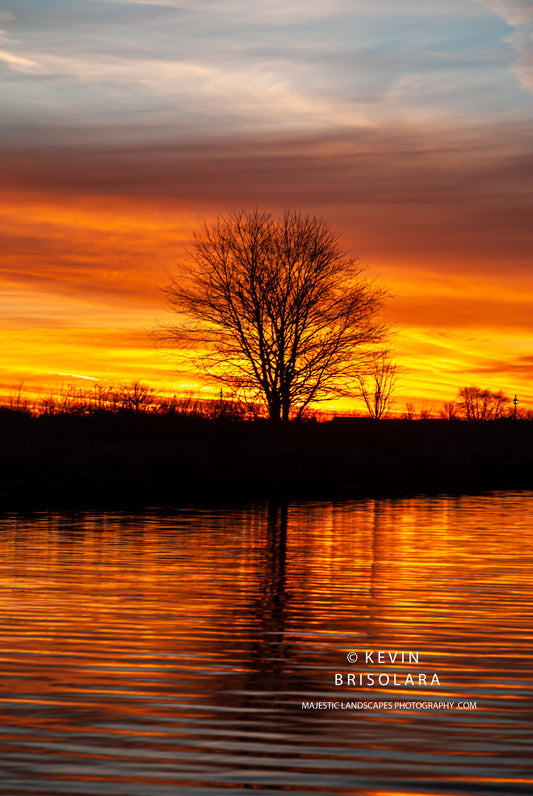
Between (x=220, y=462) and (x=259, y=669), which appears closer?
(x=259, y=669)

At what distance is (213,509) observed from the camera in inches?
1176

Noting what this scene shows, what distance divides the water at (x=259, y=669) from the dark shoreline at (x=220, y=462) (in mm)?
13023

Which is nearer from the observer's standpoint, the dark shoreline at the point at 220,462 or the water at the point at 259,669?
the water at the point at 259,669

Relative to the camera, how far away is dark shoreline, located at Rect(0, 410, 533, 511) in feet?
111

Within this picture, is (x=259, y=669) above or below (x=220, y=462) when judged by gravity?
below

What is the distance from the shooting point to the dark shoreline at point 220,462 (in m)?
33.9

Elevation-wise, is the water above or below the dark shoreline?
below

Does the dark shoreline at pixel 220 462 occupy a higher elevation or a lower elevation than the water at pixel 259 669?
higher

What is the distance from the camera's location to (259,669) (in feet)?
31.7

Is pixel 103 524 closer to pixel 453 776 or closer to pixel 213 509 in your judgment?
pixel 213 509

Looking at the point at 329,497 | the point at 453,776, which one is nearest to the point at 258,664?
the point at 453,776

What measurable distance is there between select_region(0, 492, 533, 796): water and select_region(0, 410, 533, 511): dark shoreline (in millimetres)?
13023

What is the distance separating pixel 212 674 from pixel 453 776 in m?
3.20

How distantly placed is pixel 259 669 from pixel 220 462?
31.3 m
